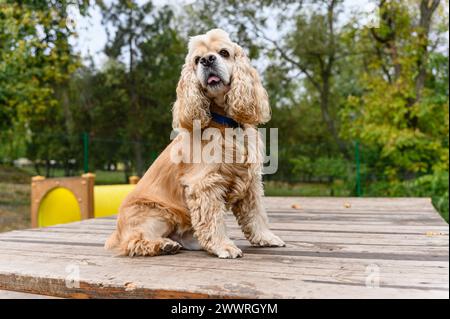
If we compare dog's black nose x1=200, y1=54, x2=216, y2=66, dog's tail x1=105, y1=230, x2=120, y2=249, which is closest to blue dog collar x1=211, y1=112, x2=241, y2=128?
dog's black nose x1=200, y1=54, x2=216, y2=66

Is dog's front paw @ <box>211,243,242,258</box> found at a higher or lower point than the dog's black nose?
lower

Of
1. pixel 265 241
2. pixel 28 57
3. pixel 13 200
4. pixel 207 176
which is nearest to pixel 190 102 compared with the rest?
pixel 207 176

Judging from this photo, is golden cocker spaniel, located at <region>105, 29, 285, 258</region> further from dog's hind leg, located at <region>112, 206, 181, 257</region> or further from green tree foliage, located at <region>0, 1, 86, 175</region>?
green tree foliage, located at <region>0, 1, 86, 175</region>

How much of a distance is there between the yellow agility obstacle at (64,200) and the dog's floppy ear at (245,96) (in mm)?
2924

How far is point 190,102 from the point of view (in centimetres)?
233

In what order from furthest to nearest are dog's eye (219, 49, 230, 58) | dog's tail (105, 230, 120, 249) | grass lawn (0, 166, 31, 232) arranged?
grass lawn (0, 166, 31, 232) → dog's tail (105, 230, 120, 249) → dog's eye (219, 49, 230, 58)

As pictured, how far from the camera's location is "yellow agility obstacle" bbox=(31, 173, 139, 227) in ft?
15.8

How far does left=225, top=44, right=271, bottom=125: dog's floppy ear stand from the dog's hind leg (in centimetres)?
75

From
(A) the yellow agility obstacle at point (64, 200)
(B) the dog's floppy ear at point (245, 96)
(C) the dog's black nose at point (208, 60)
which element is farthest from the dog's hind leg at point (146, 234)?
(A) the yellow agility obstacle at point (64, 200)

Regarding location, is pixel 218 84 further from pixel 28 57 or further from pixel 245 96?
pixel 28 57

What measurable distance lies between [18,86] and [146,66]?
6.92 metres

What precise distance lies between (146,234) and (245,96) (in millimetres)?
980

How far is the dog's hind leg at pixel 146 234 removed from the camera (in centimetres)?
230

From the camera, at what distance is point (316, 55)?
11.8 m
